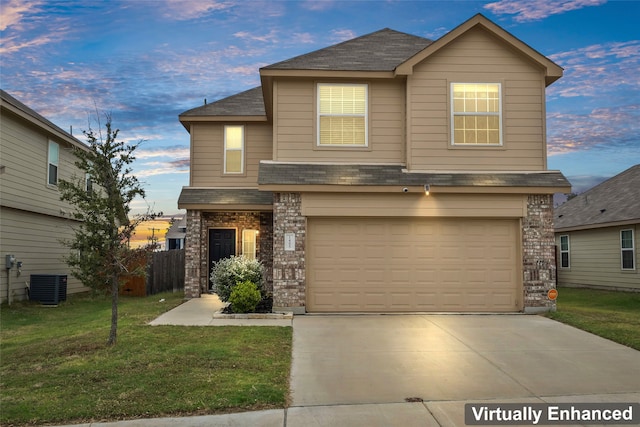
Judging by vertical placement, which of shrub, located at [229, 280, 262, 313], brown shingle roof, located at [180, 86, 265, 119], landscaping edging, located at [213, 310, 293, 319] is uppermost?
brown shingle roof, located at [180, 86, 265, 119]

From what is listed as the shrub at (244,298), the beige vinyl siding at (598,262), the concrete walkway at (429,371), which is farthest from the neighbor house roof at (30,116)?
the beige vinyl siding at (598,262)

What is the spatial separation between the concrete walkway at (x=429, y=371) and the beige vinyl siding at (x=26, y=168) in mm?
7542

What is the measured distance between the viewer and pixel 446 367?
7184 mm

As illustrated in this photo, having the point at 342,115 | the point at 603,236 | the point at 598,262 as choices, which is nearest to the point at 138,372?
the point at 342,115

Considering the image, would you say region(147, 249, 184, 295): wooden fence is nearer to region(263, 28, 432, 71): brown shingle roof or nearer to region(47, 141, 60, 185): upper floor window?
region(47, 141, 60, 185): upper floor window

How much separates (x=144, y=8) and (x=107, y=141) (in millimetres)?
8680

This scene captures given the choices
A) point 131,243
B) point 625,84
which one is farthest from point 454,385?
point 625,84

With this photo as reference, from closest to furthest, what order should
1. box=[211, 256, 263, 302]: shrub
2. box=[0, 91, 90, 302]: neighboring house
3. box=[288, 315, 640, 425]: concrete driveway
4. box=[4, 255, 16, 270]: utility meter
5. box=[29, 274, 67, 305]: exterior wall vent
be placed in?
box=[288, 315, 640, 425]: concrete driveway → box=[211, 256, 263, 302]: shrub → box=[4, 255, 16, 270]: utility meter → box=[0, 91, 90, 302]: neighboring house → box=[29, 274, 67, 305]: exterior wall vent

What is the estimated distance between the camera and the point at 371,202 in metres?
12.0

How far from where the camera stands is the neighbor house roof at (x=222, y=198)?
15773 millimetres

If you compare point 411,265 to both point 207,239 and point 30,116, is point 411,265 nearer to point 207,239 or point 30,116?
point 207,239

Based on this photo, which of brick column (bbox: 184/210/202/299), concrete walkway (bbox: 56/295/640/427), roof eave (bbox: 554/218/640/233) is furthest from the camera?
roof eave (bbox: 554/218/640/233)

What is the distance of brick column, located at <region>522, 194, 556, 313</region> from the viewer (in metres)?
12.0

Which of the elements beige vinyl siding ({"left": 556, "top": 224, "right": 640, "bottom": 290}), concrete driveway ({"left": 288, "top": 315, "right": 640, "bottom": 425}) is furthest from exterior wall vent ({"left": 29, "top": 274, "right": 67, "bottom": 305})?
beige vinyl siding ({"left": 556, "top": 224, "right": 640, "bottom": 290})
